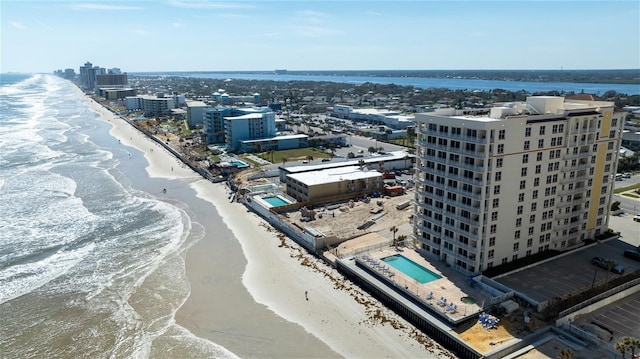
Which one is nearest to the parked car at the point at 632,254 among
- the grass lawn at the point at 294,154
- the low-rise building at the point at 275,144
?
the grass lawn at the point at 294,154

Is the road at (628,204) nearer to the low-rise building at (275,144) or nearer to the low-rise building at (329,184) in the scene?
the low-rise building at (329,184)

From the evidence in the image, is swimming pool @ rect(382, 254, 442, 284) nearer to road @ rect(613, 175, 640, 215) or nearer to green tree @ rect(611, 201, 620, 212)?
green tree @ rect(611, 201, 620, 212)

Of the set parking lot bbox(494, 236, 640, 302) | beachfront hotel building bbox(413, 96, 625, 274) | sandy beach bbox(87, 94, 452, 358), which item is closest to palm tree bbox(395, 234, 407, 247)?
beachfront hotel building bbox(413, 96, 625, 274)

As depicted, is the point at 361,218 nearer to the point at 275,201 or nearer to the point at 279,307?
the point at 275,201

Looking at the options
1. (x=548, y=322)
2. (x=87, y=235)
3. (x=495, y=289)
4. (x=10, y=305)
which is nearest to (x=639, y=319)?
(x=548, y=322)

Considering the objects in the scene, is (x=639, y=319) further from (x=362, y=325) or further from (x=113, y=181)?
(x=113, y=181)

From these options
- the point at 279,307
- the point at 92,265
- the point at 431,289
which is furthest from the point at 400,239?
the point at 92,265
